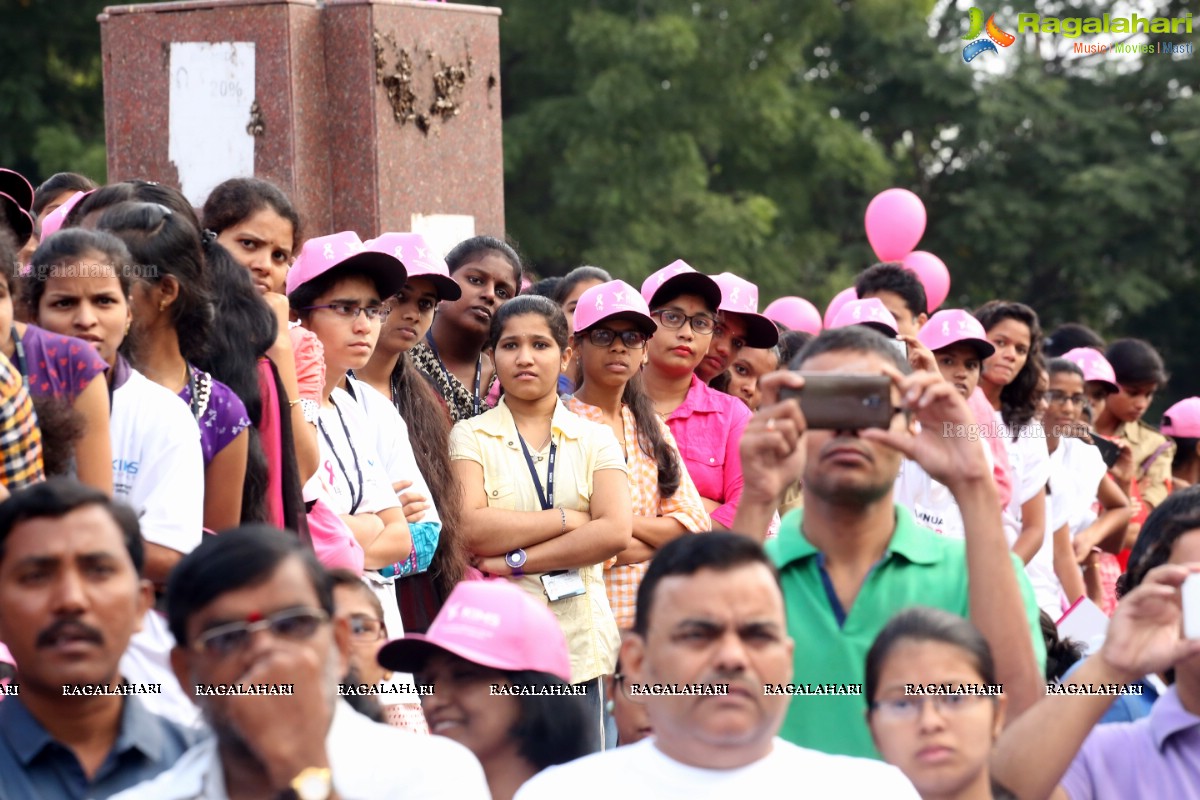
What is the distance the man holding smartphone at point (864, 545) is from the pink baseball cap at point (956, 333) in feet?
11.4

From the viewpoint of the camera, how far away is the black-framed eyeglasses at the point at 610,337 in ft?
20.0

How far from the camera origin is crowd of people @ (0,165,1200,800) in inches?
122

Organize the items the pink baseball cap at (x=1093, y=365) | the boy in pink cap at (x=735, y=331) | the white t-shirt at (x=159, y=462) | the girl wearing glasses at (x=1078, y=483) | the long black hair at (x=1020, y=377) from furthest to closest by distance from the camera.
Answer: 1. the pink baseball cap at (x=1093, y=365)
2. the girl wearing glasses at (x=1078, y=483)
3. the long black hair at (x=1020, y=377)
4. the boy in pink cap at (x=735, y=331)
5. the white t-shirt at (x=159, y=462)

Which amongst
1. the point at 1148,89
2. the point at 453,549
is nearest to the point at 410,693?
the point at 453,549

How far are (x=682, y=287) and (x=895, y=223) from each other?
481 cm

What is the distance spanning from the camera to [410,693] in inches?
185

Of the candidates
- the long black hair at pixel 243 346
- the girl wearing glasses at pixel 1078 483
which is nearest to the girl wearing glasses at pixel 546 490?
the long black hair at pixel 243 346

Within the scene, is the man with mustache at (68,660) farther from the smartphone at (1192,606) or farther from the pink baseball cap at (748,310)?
the pink baseball cap at (748,310)

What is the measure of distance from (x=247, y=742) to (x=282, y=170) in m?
5.25

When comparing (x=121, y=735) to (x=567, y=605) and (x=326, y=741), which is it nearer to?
(x=326, y=741)

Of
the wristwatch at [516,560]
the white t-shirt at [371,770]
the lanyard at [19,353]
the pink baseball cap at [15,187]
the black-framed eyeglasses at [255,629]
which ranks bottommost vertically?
the wristwatch at [516,560]

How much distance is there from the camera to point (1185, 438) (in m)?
10.1

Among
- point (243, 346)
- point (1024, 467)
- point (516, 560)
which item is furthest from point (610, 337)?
point (1024, 467)

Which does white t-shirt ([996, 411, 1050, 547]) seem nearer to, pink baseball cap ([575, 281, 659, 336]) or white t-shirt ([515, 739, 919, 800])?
pink baseball cap ([575, 281, 659, 336])
